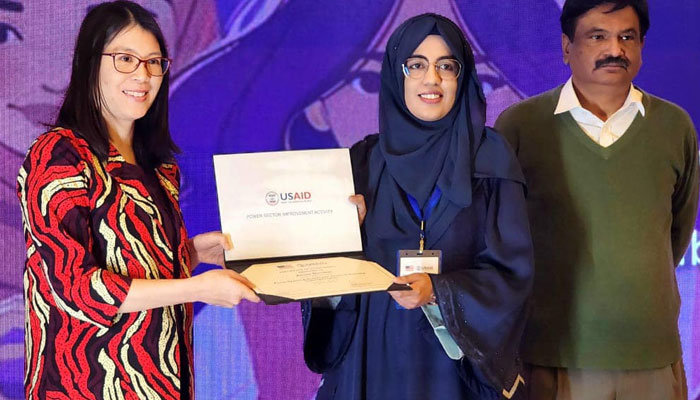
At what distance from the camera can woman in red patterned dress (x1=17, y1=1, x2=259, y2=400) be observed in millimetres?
1604

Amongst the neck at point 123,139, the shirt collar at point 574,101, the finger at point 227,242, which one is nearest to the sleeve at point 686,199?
the shirt collar at point 574,101

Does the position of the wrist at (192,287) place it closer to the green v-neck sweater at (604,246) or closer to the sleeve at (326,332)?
the sleeve at (326,332)

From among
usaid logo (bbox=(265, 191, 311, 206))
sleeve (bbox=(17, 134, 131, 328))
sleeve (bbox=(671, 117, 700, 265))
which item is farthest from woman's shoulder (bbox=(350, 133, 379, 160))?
sleeve (bbox=(671, 117, 700, 265))

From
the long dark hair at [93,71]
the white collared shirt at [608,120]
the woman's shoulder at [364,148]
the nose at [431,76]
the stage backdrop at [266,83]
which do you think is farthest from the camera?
the stage backdrop at [266,83]

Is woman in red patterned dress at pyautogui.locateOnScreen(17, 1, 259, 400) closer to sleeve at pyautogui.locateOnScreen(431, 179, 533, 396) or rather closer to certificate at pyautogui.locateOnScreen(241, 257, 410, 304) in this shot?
certificate at pyautogui.locateOnScreen(241, 257, 410, 304)

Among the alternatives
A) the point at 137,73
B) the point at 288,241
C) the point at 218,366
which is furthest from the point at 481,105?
the point at 218,366

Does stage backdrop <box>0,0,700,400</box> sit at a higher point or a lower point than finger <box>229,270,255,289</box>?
higher

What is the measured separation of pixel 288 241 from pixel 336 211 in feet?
0.46

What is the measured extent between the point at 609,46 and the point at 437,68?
565 mm

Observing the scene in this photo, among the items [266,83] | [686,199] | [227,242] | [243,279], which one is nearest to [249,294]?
[243,279]

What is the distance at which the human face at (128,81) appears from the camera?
5.64ft

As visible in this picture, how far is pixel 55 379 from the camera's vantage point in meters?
1.65

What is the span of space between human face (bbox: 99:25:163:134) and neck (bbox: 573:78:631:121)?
1.19 m

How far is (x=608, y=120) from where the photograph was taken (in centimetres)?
214
